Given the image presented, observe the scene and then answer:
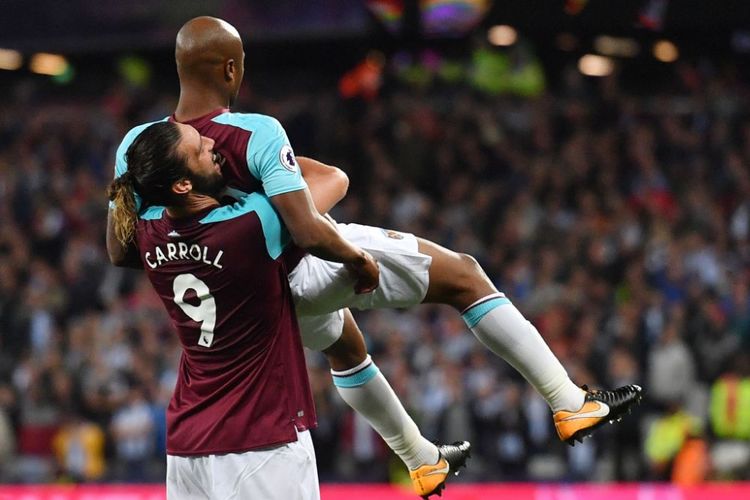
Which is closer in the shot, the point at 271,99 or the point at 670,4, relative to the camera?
the point at 670,4

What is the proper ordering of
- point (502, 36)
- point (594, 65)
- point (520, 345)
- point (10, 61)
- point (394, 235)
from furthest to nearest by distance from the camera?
point (10, 61) → point (594, 65) → point (502, 36) → point (520, 345) → point (394, 235)

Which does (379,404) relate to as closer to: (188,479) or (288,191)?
(188,479)

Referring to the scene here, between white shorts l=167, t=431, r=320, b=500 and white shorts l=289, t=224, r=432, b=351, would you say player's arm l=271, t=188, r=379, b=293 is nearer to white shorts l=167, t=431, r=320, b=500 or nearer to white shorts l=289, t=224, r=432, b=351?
white shorts l=289, t=224, r=432, b=351

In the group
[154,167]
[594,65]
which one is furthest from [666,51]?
[154,167]

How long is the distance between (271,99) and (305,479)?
40.5 ft

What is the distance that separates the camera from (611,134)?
13.3 meters

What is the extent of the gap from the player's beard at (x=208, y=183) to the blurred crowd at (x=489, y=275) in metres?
6.61

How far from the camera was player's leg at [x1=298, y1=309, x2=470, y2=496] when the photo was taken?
4.71 meters

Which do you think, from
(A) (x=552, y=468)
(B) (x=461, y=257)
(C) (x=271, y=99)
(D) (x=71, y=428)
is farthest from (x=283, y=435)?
(C) (x=271, y=99)

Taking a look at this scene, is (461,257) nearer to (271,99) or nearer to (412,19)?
(412,19)

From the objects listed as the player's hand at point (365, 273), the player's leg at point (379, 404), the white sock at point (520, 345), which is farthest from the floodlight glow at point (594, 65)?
the player's hand at point (365, 273)

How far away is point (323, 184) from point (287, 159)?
375 millimetres

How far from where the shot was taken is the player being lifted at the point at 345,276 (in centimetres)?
392

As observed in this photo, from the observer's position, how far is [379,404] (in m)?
4.74
